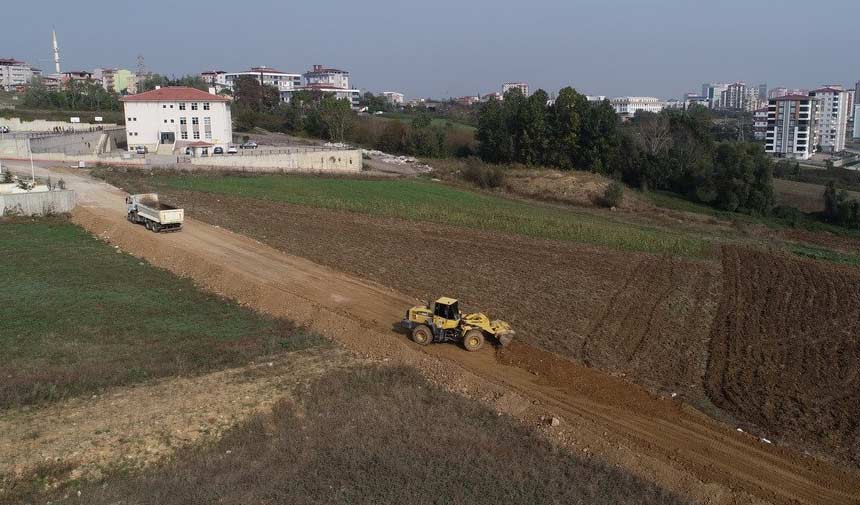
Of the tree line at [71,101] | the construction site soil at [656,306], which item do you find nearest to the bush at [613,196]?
the construction site soil at [656,306]

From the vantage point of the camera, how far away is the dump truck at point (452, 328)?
20953 mm

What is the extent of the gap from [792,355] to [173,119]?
6804 cm

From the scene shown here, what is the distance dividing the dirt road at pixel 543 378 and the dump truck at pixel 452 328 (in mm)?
355

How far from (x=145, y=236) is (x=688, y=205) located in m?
55.3

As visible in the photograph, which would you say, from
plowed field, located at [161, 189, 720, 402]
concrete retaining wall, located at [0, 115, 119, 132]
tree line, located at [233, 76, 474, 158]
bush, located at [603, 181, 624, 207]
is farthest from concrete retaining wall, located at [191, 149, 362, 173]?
concrete retaining wall, located at [0, 115, 119, 132]

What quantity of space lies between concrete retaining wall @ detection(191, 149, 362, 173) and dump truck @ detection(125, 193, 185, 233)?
27.3m

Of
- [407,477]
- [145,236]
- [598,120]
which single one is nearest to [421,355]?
[407,477]

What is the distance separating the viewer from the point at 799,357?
74.7 ft

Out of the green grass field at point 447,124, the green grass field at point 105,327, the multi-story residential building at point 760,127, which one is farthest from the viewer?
the multi-story residential building at point 760,127

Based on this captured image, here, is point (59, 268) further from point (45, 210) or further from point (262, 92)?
point (262, 92)

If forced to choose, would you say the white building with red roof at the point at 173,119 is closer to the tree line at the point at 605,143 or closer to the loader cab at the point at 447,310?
the tree line at the point at 605,143

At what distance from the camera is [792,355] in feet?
75.2

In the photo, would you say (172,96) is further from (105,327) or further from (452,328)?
(452,328)

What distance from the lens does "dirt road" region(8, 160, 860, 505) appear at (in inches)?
564
